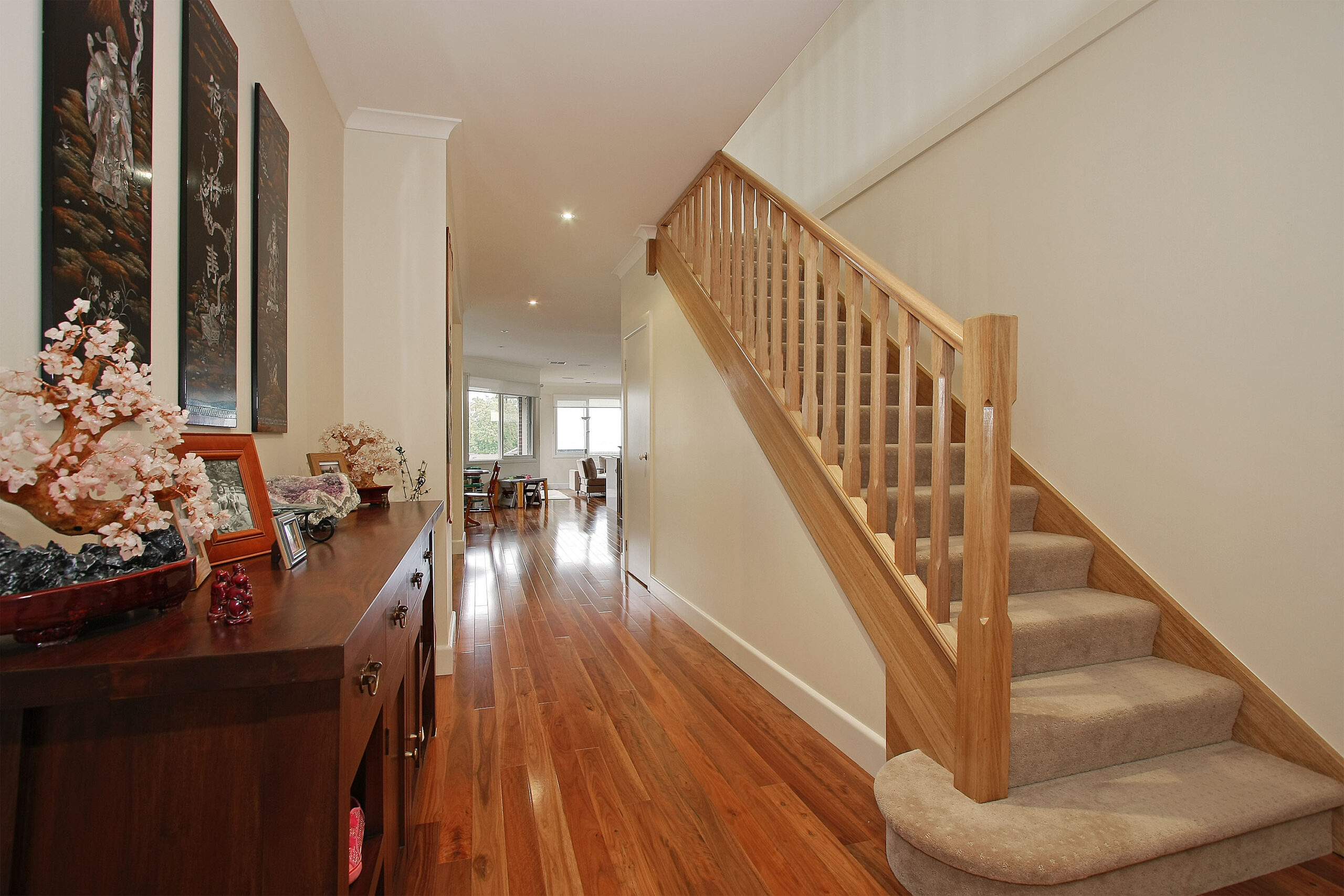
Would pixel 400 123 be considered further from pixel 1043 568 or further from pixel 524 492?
pixel 524 492

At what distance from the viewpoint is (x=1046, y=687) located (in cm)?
180

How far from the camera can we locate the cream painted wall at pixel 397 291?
2.76m

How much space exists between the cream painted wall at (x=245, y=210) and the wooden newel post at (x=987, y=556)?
68.6 inches

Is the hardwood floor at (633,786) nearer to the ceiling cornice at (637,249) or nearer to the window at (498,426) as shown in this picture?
the ceiling cornice at (637,249)

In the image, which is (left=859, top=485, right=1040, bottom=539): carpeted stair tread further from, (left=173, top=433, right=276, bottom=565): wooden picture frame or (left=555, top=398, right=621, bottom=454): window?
(left=555, top=398, right=621, bottom=454): window

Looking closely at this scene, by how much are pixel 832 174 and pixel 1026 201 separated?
1585mm

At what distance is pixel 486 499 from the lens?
9883 mm

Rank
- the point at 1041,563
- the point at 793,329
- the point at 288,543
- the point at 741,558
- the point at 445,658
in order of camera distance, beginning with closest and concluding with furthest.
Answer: the point at 288,543 → the point at 1041,563 → the point at 793,329 → the point at 445,658 → the point at 741,558

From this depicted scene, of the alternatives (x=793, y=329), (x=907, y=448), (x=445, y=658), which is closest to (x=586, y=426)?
(x=445, y=658)

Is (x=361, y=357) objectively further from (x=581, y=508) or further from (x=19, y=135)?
(x=581, y=508)

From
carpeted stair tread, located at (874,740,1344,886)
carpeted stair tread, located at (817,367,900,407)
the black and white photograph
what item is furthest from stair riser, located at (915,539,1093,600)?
the black and white photograph

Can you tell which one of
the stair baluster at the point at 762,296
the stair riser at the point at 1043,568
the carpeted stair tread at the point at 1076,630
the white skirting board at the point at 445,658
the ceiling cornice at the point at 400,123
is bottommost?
the white skirting board at the point at 445,658

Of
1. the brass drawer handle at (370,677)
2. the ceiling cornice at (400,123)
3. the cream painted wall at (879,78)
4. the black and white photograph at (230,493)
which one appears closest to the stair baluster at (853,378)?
the cream painted wall at (879,78)

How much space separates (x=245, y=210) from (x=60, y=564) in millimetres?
1306
